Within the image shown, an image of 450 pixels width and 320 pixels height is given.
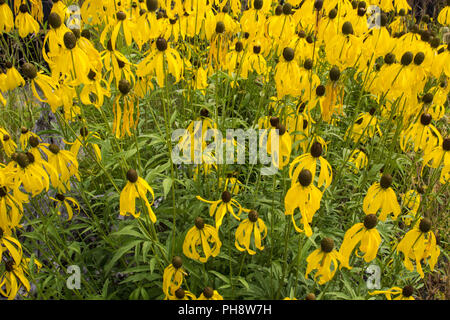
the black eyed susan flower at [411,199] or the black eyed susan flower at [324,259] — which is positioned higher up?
the black eyed susan flower at [324,259]

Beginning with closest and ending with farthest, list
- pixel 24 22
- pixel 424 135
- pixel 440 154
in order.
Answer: pixel 440 154
pixel 424 135
pixel 24 22

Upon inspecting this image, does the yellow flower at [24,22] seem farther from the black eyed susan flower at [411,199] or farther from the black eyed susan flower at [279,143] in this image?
the black eyed susan flower at [411,199]

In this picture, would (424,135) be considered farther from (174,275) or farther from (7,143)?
(7,143)

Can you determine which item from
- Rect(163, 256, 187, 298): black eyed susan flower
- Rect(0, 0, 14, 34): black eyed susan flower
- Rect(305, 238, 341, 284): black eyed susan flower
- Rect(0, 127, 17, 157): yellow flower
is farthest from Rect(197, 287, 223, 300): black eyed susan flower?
Rect(0, 0, 14, 34): black eyed susan flower

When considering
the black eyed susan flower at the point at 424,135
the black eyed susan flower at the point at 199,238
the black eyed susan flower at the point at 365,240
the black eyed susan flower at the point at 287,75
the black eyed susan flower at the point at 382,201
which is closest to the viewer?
the black eyed susan flower at the point at 365,240

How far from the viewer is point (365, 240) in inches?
49.7

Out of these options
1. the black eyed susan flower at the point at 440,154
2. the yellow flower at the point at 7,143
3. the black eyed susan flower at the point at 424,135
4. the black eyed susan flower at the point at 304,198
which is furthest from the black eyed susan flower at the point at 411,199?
the yellow flower at the point at 7,143

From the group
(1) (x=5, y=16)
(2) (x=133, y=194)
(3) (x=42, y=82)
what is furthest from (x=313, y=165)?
(1) (x=5, y=16)

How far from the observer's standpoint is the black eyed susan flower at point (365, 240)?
1.24m

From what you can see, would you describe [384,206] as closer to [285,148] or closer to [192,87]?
[285,148]

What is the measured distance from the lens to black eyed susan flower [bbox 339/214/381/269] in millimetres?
1237

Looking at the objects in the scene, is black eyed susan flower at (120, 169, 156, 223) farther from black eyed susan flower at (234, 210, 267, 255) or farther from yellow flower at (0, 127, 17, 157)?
yellow flower at (0, 127, 17, 157)
